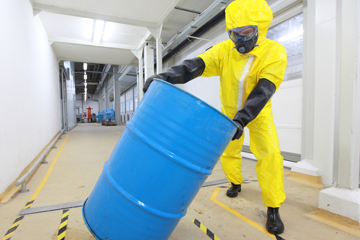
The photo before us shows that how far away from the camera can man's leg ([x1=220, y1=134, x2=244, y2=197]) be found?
1983mm

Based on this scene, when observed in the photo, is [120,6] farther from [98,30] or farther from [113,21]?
[98,30]

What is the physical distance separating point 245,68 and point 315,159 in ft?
6.38

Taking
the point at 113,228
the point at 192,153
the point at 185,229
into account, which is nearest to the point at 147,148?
the point at 192,153

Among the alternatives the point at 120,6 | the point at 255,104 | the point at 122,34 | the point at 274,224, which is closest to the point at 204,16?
the point at 120,6

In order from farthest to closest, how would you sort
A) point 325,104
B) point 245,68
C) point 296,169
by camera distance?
point 296,169 < point 325,104 < point 245,68

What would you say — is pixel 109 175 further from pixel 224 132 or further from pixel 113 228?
pixel 224 132

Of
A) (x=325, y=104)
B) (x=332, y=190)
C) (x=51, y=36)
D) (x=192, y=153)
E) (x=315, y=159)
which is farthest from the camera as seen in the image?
(x=51, y=36)

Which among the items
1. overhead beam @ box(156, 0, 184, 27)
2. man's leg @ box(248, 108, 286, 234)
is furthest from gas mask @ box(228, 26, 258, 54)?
overhead beam @ box(156, 0, 184, 27)

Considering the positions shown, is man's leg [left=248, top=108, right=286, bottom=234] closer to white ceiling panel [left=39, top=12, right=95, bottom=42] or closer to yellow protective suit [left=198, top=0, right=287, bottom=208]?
yellow protective suit [left=198, top=0, right=287, bottom=208]

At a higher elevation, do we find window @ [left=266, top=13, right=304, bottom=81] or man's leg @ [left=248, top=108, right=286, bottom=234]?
window @ [left=266, top=13, right=304, bottom=81]

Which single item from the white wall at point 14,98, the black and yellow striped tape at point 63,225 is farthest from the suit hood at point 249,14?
the white wall at point 14,98

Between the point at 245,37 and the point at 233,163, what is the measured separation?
4.03 feet

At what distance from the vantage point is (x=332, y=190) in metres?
1.75

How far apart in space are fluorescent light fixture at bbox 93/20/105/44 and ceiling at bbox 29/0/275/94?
10 centimetres
